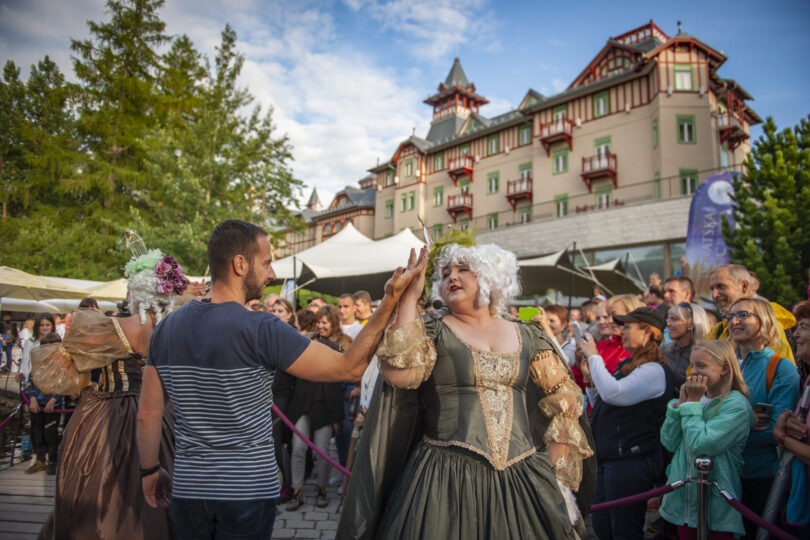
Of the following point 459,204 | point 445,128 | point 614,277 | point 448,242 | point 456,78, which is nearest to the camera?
point 448,242

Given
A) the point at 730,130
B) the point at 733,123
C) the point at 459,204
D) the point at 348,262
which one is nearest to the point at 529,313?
the point at 348,262

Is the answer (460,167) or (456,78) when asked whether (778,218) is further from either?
(456,78)

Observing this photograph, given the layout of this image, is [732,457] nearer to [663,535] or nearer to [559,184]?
[663,535]

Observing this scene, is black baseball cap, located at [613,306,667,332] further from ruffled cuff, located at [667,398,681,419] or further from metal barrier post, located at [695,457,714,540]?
metal barrier post, located at [695,457,714,540]

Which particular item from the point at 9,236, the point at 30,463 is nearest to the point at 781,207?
the point at 30,463

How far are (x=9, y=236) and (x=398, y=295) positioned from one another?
77.8 feet

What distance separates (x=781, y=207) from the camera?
1250cm

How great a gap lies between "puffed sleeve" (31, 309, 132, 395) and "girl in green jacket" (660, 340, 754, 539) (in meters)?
3.39

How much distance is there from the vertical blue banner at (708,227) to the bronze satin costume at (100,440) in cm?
1310

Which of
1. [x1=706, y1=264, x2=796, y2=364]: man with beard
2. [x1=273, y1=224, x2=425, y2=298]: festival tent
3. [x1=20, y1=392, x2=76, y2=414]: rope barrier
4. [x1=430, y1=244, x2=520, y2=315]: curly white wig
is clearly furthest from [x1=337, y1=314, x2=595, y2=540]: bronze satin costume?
[x1=273, y1=224, x2=425, y2=298]: festival tent

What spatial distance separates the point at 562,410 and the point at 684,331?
2.36 meters

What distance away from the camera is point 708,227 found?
13.3 metres

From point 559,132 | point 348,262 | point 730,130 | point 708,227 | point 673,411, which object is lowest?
point 673,411

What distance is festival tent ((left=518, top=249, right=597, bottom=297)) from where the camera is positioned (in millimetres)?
11203
